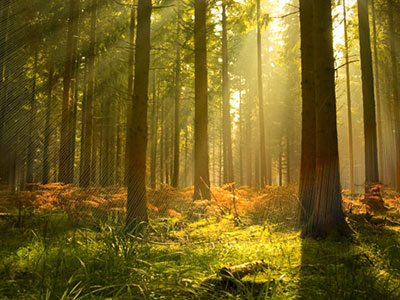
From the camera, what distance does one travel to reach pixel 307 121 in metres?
6.73

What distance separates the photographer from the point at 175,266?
361 centimetres

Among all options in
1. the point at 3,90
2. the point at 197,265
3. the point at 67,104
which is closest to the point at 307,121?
the point at 197,265

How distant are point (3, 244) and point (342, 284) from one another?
534 cm

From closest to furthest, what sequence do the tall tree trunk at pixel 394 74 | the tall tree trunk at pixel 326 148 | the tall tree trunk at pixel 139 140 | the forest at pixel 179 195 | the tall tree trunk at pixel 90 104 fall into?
the forest at pixel 179 195
the tall tree trunk at pixel 326 148
the tall tree trunk at pixel 139 140
the tall tree trunk at pixel 90 104
the tall tree trunk at pixel 394 74

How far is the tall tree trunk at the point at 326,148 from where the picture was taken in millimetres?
5211

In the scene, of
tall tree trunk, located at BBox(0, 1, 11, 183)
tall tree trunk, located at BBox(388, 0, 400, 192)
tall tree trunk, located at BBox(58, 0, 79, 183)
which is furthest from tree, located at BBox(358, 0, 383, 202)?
tall tree trunk, located at BBox(0, 1, 11, 183)

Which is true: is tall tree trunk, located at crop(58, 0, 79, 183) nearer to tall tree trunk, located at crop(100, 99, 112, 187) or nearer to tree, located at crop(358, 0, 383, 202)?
tall tree trunk, located at crop(100, 99, 112, 187)

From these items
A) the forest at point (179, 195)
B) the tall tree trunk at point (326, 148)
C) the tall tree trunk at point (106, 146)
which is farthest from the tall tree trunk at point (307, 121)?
the tall tree trunk at point (106, 146)

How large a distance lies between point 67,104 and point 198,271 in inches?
425

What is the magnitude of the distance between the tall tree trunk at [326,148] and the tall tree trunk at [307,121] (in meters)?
1.16

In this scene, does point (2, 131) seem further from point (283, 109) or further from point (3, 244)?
point (283, 109)

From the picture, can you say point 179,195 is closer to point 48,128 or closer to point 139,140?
point 139,140

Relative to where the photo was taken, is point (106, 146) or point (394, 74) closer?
point (394, 74)

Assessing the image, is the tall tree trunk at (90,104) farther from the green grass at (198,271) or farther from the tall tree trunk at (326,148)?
the tall tree trunk at (326,148)
